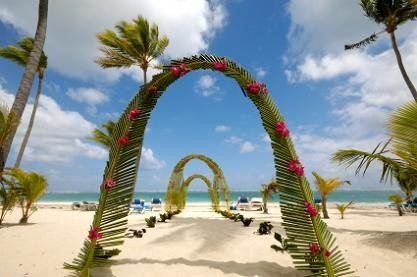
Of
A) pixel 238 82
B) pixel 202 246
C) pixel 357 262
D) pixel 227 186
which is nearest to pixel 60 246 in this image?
pixel 202 246

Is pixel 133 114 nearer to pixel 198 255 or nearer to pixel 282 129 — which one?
pixel 282 129

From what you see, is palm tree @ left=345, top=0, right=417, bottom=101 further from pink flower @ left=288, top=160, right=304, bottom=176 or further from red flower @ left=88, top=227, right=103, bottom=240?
red flower @ left=88, top=227, right=103, bottom=240

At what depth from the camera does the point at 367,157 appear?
Result: 727 cm

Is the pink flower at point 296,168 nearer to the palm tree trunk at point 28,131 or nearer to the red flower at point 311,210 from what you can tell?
the red flower at point 311,210

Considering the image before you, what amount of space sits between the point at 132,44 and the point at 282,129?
16.1 metres

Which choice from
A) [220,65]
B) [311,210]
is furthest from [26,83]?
[311,210]

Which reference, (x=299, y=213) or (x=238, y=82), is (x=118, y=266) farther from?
(x=238, y=82)

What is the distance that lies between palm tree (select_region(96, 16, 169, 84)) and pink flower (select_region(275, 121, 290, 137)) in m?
15.8

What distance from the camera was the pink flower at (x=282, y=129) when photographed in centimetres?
445

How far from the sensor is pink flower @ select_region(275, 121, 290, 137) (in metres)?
4.45

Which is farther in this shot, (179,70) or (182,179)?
(182,179)

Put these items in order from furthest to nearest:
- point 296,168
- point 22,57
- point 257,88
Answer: point 22,57 < point 257,88 < point 296,168

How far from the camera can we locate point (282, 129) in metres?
4.47

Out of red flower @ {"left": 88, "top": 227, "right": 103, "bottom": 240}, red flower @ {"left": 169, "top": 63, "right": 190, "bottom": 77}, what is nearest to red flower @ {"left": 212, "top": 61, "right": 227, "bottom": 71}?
red flower @ {"left": 169, "top": 63, "right": 190, "bottom": 77}
